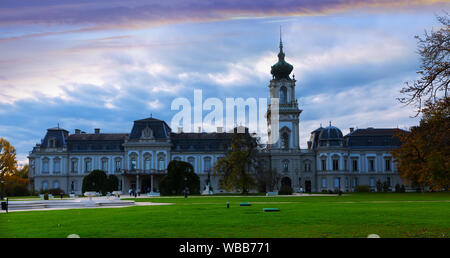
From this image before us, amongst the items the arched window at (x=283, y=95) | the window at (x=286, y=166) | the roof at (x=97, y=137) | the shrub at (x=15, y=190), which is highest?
the arched window at (x=283, y=95)

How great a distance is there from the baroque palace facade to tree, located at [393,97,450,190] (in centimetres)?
1874

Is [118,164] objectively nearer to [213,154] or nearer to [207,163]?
[207,163]

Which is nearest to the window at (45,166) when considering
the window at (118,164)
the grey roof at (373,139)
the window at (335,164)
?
the window at (118,164)

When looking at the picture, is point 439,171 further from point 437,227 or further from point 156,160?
point 156,160

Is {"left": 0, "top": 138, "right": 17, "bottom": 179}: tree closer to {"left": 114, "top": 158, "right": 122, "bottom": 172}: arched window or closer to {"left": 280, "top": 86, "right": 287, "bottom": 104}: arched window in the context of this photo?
{"left": 114, "top": 158, "right": 122, "bottom": 172}: arched window

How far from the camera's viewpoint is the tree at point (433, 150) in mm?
16845

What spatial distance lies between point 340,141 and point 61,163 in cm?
4603

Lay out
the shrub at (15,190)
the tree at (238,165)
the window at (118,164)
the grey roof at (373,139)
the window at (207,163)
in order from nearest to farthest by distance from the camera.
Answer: the tree at (238,165), the shrub at (15,190), the grey roof at (373,139), the window at (118,164), the window at (207,163)

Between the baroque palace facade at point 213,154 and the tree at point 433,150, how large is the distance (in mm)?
18737

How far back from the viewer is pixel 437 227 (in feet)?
47.5

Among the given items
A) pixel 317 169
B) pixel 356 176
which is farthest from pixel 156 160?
pixel 356 176

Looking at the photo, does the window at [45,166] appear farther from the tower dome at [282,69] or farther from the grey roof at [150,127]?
the tower dome at [282,69]

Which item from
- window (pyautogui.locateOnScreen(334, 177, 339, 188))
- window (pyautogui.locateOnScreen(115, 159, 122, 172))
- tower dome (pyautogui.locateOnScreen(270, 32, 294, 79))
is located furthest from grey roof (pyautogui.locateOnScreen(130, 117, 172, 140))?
window (pyautogui.locateOnScreen(334, 177, 339, 188))

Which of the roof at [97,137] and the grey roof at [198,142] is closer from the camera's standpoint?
the roof at [97,137]
